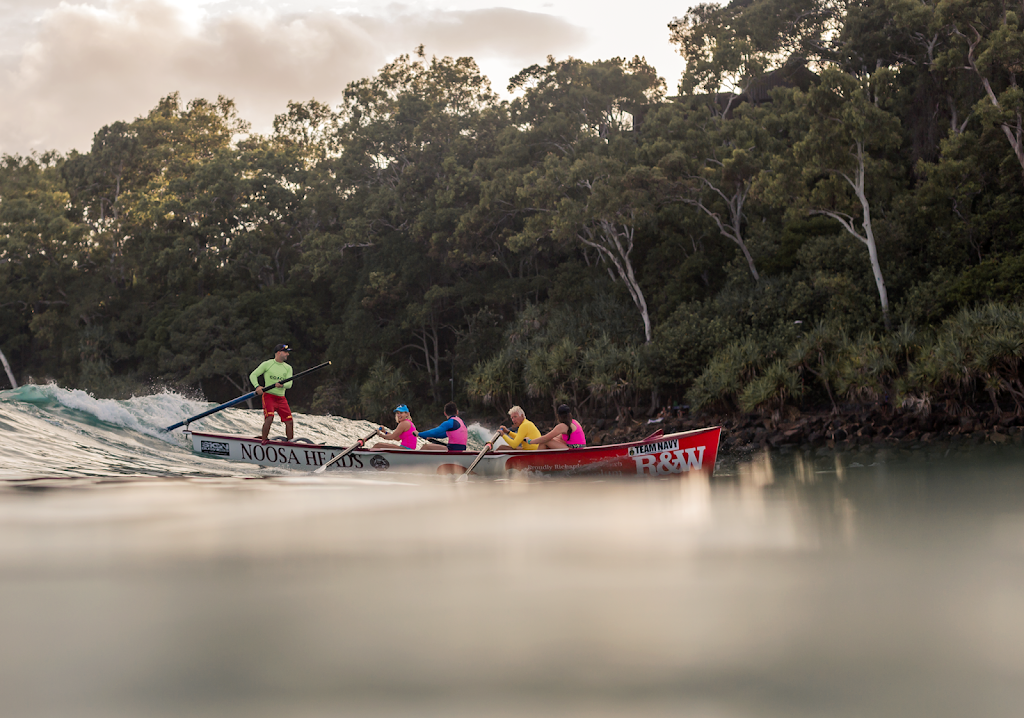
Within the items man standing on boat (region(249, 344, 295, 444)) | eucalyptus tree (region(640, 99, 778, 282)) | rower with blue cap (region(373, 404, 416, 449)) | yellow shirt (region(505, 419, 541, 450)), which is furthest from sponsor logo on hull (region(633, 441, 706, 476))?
eucalyptus tree (region(640, 99, 778, 282))

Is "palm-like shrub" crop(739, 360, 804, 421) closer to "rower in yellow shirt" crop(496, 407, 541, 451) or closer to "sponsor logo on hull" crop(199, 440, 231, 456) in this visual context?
"rower in yellow shirt" crop(496, 407, 541, 451)

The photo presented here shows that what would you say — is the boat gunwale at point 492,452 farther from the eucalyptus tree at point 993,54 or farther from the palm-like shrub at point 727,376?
the eucalyptus tree at point 993,54

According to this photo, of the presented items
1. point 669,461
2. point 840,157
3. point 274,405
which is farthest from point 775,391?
point 274,405

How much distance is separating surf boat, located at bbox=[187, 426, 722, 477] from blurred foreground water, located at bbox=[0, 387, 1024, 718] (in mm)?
2956

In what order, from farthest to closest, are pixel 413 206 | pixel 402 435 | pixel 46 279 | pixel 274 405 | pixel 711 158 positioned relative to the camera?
pixel 46 279, pixel 413 206, pixel 711 158, pixel 274 405, pixel 402 435

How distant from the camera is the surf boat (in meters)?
14.0

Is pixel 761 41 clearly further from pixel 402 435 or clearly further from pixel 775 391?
pixel 402 435

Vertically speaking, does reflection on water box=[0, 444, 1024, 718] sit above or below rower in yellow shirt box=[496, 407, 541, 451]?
below

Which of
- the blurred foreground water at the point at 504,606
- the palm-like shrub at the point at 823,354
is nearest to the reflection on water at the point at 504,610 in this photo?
the blurred foreground water at the point at 504,606

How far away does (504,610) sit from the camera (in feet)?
18.2

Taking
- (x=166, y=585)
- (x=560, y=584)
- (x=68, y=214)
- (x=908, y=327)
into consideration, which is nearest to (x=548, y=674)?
(x=560, y=584)

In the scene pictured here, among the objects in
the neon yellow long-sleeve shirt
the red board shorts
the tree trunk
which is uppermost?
the tree trunk

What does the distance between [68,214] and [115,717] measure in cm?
5248

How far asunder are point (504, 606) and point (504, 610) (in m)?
0.10
